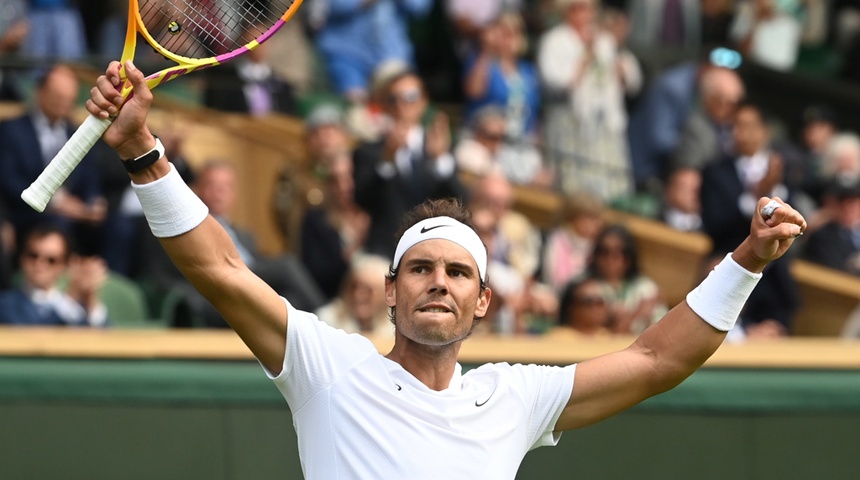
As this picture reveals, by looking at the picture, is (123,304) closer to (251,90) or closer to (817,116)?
(251,90)

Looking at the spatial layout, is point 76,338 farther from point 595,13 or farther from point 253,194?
point 595,13

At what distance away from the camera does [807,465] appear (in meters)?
6.22

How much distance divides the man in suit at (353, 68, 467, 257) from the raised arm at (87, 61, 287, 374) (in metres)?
4.88

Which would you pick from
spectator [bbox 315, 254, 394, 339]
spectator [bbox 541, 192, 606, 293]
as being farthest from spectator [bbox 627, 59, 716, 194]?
spectator [bbox 315, 254, 394, 339]

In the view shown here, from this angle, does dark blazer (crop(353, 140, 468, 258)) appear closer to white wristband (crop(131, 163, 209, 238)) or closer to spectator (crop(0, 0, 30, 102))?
spectator (crop(0, 0, 30, 102))

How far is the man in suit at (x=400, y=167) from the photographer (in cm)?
927

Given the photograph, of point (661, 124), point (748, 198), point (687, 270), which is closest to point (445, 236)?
point (748, 198)

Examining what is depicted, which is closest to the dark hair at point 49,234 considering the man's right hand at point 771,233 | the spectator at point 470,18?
the man's right hand at point 771,233

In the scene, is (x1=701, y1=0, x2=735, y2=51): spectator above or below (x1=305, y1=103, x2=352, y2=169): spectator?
above

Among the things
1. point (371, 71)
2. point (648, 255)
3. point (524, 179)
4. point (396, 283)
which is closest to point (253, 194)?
point (371, 71)

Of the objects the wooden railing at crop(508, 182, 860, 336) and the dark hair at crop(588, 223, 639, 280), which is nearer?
the dark hair at crop(588, 223, 639, 280)

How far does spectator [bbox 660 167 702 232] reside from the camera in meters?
11.0

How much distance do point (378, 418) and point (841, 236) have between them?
7.63 meters

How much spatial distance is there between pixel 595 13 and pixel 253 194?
332 centimetres
